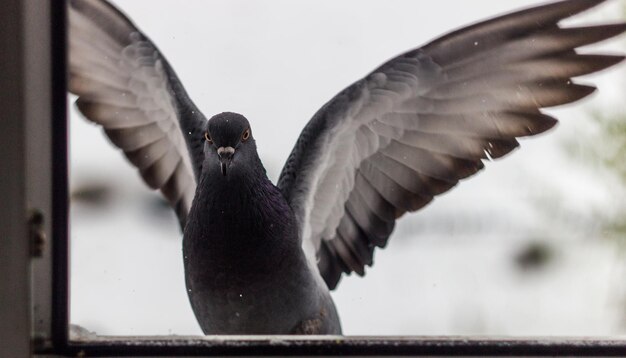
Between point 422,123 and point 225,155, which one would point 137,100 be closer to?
point 225,155

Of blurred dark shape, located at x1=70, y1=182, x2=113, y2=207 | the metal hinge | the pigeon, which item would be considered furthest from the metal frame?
the pigeon

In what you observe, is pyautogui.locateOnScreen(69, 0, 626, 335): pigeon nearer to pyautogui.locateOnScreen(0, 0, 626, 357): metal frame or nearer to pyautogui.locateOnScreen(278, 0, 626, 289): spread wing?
pyautogui.locateOnScreen(278, 0, 626, 289): spread wing

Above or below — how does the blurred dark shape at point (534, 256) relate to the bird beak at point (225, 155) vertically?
below

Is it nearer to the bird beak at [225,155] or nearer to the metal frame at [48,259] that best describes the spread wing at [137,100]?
the bird beak at [225,155]

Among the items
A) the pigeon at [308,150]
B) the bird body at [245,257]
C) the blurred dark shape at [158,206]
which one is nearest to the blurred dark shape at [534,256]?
the pigeon at [308,150]

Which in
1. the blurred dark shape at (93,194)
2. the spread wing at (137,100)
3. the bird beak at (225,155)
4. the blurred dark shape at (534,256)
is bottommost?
the blurred dark shape at (534,256)

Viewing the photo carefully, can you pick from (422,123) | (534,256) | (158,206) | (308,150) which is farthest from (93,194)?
(534,256)
